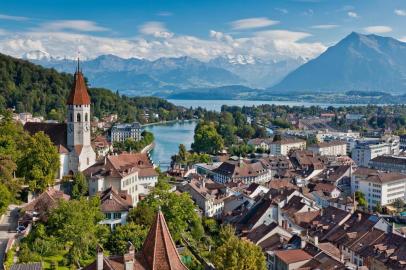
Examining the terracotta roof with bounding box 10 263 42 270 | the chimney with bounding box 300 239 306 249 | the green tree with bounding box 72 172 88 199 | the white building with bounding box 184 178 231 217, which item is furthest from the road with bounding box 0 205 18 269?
the chimney with bounding box 300 239 306 249

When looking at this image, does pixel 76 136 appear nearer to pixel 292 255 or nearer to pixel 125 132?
pixel 292 255

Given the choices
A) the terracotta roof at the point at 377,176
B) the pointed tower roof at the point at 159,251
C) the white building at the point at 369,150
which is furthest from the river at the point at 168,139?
the pointed tower roof at the point at 159,251

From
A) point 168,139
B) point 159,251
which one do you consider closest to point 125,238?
point 159,251

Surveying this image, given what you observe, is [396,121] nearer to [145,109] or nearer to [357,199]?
[145,109]

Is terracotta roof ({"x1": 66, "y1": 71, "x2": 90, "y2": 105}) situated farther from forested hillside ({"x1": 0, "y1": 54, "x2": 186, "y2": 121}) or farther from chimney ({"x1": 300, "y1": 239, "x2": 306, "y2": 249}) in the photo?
forested hillside ({"x1": 0, "y1": 54, "x2": 186, "y2": 121})

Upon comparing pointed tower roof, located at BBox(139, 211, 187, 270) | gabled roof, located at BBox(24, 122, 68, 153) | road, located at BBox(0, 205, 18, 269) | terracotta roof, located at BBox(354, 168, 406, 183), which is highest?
gabled roof, located at BBox(24, 122, 68, 153)

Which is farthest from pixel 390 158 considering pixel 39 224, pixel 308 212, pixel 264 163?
pixel 39 224
